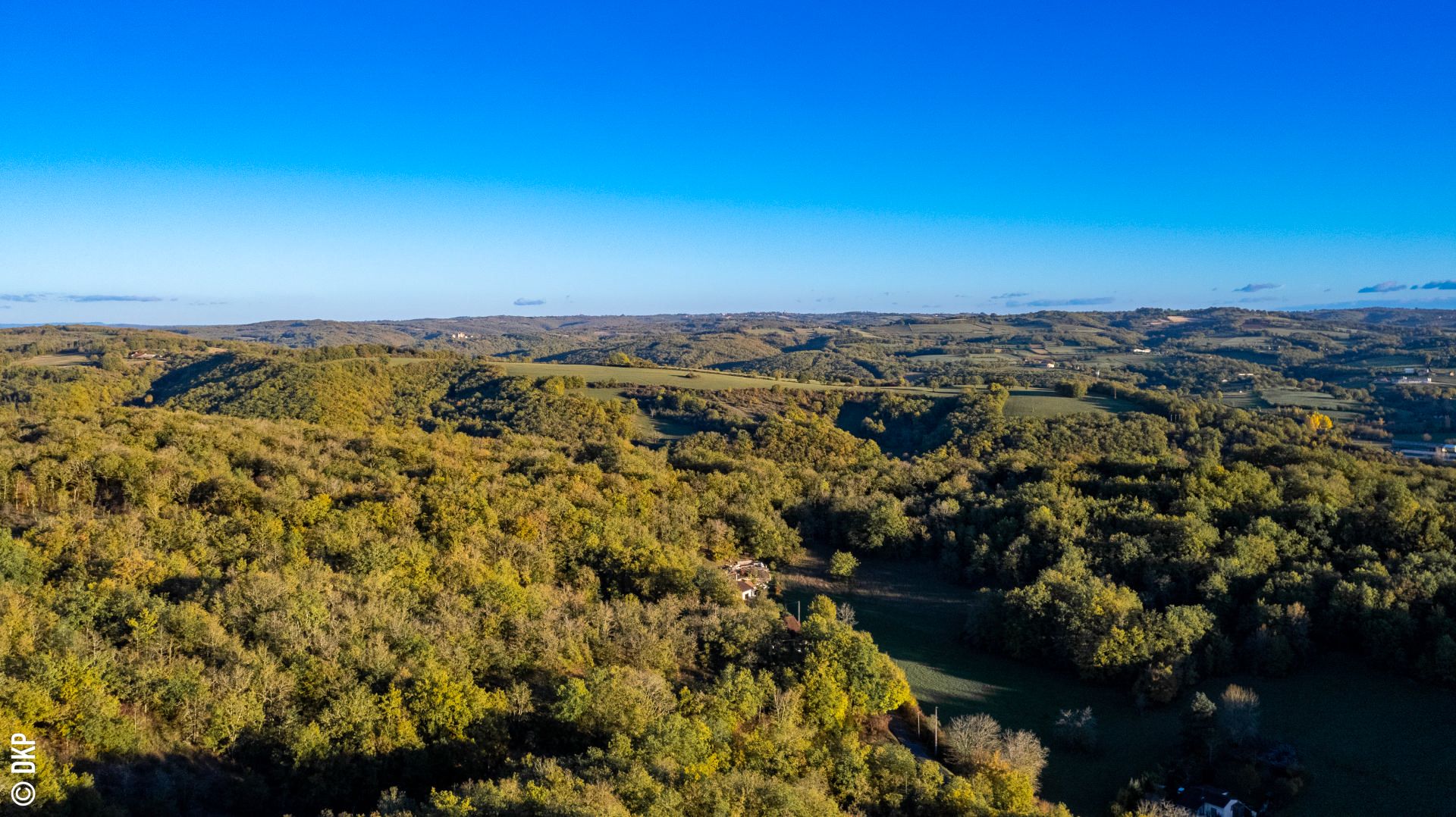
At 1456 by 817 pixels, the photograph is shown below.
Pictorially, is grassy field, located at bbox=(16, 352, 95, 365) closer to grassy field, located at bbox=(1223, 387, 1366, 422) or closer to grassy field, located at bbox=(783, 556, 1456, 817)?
grassy field, located at bbox=(783, 556, 1456, 817)

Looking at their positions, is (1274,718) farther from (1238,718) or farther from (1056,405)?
(1056,405)

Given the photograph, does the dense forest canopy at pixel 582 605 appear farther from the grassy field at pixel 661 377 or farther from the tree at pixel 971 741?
the grassy field at pixel 661 377

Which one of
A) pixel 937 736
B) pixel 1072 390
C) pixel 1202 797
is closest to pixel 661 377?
pixel 1072 390

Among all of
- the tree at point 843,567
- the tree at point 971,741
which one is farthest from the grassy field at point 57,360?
the tree at point 971,741

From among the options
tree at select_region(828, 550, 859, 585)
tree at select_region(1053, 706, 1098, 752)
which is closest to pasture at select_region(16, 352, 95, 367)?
tree at select_region(828, 550, 859, 585)

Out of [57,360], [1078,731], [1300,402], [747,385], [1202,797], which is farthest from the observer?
[1300,402]

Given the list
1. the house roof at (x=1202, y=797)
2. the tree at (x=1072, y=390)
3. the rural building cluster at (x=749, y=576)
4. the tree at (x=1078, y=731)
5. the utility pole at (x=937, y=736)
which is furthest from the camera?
the tree at (x=1072, y=390)

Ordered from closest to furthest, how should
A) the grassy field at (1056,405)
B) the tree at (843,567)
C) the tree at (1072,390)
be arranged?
1. the tree at (843,567)
2. the grassy field at (1056,405)
3. the tree at (1072,390)
